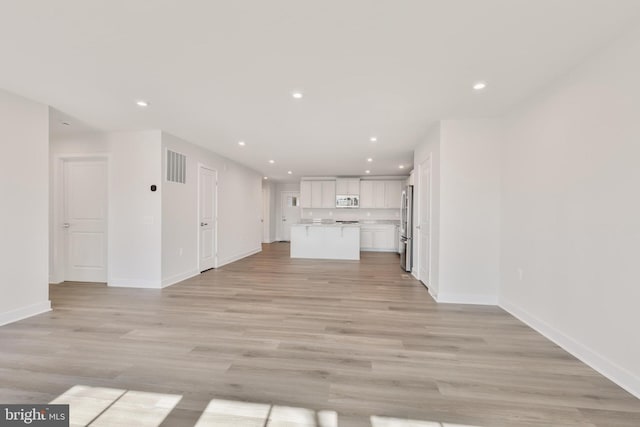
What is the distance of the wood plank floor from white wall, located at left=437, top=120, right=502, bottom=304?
35 centimetres

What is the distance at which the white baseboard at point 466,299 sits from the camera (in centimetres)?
374

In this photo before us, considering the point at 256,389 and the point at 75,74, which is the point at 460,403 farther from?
the point at 75,74

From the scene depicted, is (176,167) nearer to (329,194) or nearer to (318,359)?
(318,359)

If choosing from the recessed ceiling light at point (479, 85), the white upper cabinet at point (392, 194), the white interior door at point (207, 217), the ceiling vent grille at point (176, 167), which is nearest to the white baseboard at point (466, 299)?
the recessed ceiling light at point (479, 85)

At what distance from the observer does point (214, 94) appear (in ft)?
9.84

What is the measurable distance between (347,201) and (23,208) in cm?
766

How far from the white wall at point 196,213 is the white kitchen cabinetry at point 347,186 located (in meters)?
2.89

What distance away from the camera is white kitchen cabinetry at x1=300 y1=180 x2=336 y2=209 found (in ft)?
31.1

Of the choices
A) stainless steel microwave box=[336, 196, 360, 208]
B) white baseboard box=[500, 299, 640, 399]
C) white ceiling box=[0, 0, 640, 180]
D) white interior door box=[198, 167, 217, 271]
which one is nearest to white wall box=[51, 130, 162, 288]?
white ceiling box=[0, 0, 640, 180]

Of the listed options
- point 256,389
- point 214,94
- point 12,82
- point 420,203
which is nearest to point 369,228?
point 420,203

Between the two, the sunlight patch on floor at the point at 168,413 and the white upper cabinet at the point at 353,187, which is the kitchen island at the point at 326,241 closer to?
the white upper cabinet at the point at 353,187

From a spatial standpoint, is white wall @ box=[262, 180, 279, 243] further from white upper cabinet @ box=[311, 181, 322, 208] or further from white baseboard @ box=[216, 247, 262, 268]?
white baseboard @ box=[216, 247, 262, 268]

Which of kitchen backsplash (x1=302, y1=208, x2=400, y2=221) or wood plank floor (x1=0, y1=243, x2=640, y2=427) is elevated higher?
kitchen backsplash (x1=302, y1=208, x2=400, y2=221)

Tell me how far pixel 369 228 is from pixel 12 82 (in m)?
8.34
